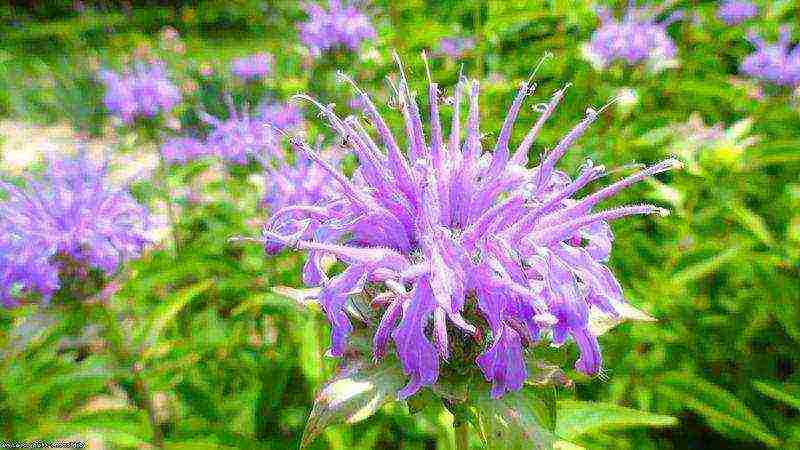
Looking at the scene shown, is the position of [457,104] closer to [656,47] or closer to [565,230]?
[565,230]

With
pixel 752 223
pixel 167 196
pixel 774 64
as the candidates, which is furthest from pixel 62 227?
pixel 774 64

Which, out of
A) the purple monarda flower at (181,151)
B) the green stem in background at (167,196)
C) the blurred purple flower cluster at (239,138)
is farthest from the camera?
the purple monarda flower at (181,151)

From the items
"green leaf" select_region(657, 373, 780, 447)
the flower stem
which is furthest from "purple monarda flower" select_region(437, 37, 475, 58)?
the flower stem

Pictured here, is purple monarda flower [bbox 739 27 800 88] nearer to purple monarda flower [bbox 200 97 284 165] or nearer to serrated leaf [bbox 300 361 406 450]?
purple monarda flower [bbox 200 97 284 165]

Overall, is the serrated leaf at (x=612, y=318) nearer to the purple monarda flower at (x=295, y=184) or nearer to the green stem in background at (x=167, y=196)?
the purple monarda flower at (x=295, y=184)

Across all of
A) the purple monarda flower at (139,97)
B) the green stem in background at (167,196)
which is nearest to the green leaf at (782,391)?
the green stem in background at (167,196)

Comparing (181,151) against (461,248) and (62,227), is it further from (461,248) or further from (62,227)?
(461,248)
